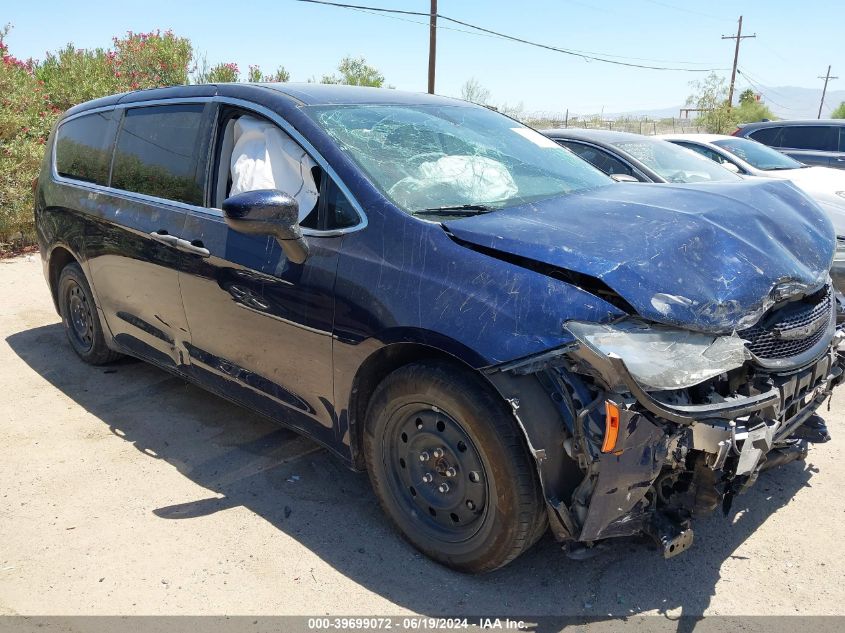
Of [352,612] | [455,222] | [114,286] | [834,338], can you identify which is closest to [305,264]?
[455,222]

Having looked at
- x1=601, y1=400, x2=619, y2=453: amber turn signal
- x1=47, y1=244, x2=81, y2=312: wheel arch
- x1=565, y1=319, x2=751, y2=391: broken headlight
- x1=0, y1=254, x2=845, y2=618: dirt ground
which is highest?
x1=565, y1=319, x2=751, y2=391: broken headlight

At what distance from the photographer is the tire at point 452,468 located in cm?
251

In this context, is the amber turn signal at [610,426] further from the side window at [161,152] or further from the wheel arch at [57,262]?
the wheel arch at [57,262]

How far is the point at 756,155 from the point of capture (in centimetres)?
990

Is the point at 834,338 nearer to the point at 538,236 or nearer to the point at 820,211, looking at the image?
the point at 820,211

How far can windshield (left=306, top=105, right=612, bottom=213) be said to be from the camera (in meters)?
3.09

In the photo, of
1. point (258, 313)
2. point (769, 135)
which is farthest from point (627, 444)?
point (769, 135)

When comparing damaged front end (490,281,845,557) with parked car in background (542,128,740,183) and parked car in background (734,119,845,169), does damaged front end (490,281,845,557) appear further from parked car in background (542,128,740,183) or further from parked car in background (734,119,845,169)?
parked car in background (734,119,845,169)

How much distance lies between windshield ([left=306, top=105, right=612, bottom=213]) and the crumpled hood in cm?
23

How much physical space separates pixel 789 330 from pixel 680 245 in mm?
572

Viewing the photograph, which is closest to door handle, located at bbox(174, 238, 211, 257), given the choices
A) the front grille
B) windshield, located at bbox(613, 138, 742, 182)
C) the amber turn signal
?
the amber turn signal

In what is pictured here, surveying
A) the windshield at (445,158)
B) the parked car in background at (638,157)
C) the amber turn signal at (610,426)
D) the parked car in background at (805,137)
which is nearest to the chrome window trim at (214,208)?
the windshield at (445,158)

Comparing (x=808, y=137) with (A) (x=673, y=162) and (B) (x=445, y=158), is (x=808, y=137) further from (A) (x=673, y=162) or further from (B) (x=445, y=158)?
(B) (x=445, y=158)

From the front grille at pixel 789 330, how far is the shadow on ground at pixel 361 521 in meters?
0.90
